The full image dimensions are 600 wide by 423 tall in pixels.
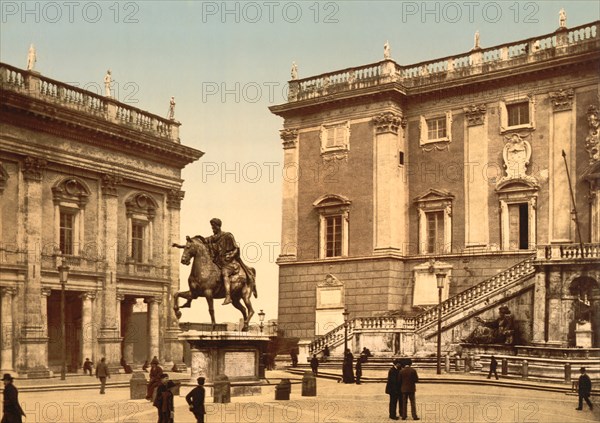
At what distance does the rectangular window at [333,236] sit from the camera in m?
44.6

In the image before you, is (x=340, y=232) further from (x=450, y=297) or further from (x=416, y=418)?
(x=416, y=418)

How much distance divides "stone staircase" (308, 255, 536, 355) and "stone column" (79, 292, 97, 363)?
1067 cm

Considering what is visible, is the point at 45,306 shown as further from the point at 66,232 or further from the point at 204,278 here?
the point at 204,278

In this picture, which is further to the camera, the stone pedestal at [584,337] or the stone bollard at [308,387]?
the stone pedestal at [584,337]

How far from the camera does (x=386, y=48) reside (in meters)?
43.6

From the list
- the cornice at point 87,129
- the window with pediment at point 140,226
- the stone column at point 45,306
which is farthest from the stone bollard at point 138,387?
the window with pediment at point 140,226

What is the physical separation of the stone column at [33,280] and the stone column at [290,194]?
13120mm

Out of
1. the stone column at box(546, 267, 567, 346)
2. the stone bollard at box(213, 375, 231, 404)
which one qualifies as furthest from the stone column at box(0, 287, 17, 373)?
the stone column at box(546, 267, 567, 346)

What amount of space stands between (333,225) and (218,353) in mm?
21098

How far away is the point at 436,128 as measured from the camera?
43188 millimetres

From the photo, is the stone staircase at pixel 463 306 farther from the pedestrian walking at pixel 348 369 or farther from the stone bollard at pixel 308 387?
the stone bollard at pixel 308 387

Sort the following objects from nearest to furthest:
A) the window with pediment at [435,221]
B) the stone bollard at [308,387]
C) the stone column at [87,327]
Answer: the stone bollard at [308,387], the stone column at [87,327], the window with pediment at [435,221]

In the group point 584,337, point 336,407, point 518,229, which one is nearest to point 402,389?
point 336,407

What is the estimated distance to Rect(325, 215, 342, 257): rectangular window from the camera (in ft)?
146
